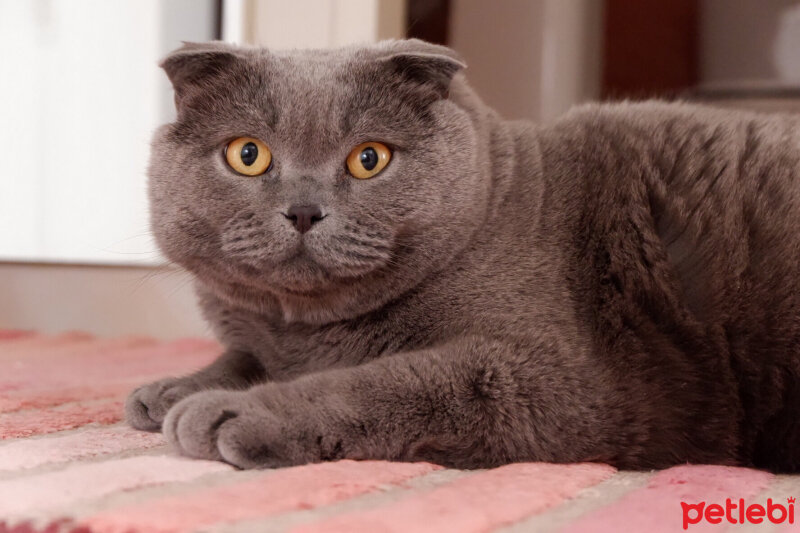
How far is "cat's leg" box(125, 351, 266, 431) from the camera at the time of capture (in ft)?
3.99

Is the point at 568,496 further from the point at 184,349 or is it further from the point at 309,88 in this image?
the point at 184,349

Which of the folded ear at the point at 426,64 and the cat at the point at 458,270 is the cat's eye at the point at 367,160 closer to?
the cat at the point at 458,270

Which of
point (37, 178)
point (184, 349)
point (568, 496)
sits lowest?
point (184, 349)

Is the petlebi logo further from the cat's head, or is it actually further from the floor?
the cat's head

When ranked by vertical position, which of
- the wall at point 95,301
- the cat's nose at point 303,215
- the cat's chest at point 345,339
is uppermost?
the cat's nose at point 303,215

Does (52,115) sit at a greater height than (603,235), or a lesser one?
greater

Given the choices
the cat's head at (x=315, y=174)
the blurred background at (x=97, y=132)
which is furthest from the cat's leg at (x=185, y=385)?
the blurred background at (x=97, y=132)

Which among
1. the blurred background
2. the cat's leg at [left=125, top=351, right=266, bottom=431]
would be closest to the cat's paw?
the cat's leg at [left=125, top=351, right=266, bottom=431]

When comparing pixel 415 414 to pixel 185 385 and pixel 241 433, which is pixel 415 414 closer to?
pixel 241 433

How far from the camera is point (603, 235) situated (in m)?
1.20

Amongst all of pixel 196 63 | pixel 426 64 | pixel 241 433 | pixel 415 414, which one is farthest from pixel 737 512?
pixel 196 63

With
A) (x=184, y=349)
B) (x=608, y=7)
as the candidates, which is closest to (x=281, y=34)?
(x=184, y=349)

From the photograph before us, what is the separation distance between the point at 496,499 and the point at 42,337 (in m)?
1.58

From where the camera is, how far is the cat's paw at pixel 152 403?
121 centimetres
